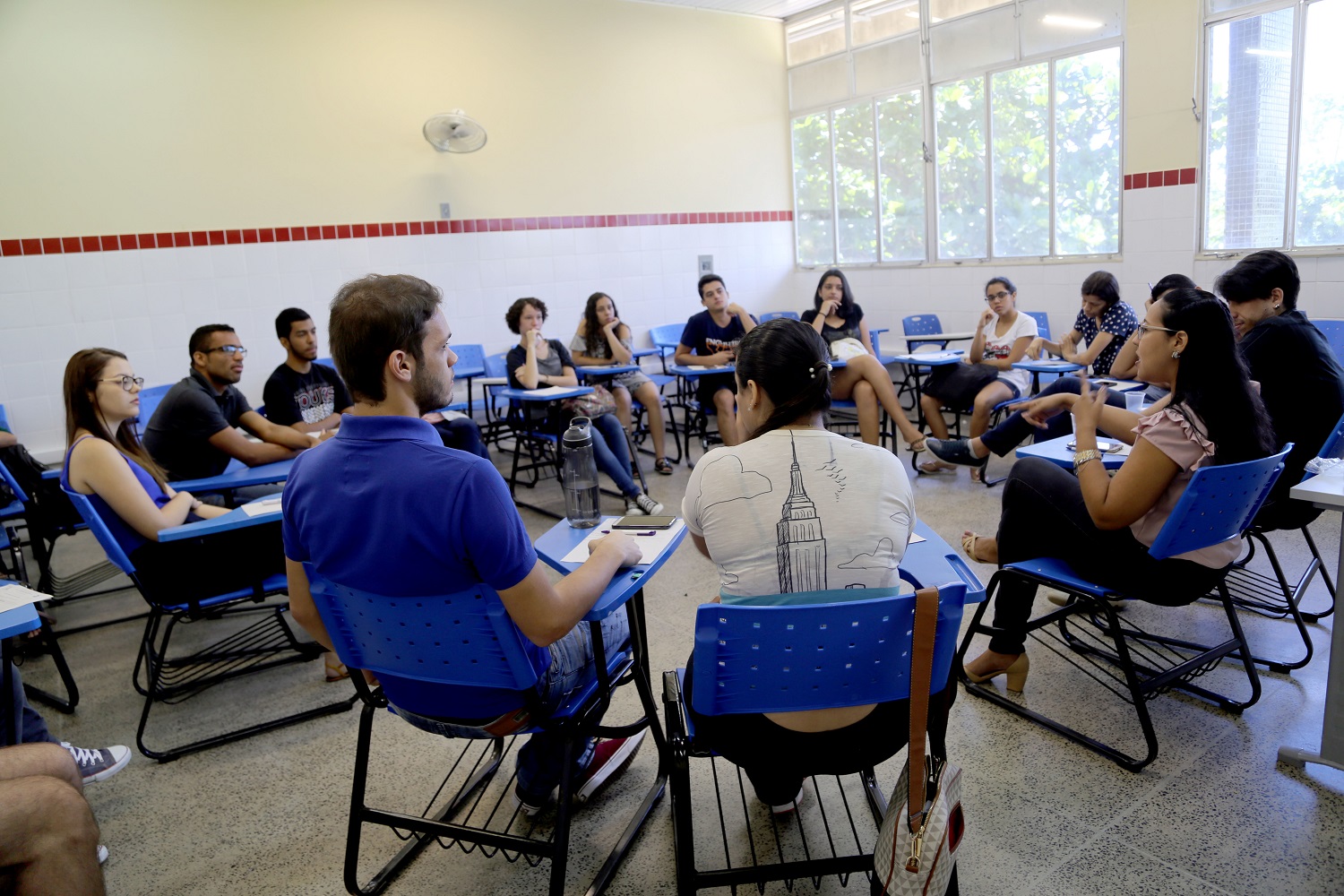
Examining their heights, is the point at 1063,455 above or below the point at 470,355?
below

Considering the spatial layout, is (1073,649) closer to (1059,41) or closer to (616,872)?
(616,872)

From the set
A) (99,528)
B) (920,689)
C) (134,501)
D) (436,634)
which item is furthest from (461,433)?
(920,689)

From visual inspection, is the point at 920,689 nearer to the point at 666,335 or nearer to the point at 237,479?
the point at 237,479

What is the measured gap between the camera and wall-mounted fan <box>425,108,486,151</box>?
6.37 m

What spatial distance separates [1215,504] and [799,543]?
1269 millimetres

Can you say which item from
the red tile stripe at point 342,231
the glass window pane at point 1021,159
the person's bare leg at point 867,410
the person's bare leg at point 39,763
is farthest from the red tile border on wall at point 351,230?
the person's bare leg at point 39,763

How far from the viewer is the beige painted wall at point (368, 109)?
5.51 meters

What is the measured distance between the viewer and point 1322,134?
17.2 feet

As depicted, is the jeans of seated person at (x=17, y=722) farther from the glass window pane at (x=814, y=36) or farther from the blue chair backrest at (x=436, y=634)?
the glass window pane at (x=814, y=36)

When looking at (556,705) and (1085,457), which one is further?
(1085,457)

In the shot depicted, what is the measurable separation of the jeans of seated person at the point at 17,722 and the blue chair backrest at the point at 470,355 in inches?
180

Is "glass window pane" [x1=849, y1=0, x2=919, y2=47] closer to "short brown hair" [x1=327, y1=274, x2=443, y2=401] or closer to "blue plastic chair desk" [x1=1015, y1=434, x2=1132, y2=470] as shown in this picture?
"blue plastic chair desk" [x1=1015, y1=434, x2=1132, y2=470]

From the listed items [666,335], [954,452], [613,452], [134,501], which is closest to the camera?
[134,501]

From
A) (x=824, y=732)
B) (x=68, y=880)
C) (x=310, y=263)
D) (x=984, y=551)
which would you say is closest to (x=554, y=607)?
(x=824, y=732)
